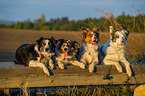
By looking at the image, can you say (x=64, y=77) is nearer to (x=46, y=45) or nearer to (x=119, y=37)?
(x=46, y=45)

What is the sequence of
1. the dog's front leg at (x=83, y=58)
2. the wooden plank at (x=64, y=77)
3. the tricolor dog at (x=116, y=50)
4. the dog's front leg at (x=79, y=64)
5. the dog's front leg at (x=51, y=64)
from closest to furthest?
the wooden plank at (x=64, y=77), the dog's front leg at (x=51, y=64), the dog's front leg at (x=79, y=64), the tricolor dog at (x=116, y=50), the dog's front leg at (x=83, y=58)

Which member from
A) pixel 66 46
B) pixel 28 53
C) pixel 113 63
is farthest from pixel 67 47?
pixel 113 63

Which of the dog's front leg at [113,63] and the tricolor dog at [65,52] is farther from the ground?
the tricolor dog at [65,52]

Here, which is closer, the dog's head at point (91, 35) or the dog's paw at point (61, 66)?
the dog's paw at point (61, 66)

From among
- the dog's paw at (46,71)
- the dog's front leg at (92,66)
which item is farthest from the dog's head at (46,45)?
the dog's front leg at (92,66)

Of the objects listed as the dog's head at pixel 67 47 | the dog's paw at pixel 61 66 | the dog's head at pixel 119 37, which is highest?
the dog's head at pixel 119 37

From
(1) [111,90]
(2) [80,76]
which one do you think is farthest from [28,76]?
(1) [111,90]

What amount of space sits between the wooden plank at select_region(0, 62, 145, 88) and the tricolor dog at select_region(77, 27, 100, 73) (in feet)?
1.05

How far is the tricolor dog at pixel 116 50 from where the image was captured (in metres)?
5.17

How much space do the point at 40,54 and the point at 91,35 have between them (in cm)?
144

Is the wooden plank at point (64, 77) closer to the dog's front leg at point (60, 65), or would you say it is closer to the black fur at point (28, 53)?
the dog's front leg at point (60, 65)

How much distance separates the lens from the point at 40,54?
5074 millimetres

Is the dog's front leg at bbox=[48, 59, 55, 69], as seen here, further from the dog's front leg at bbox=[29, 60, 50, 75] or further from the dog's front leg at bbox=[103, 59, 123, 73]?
the dog's front leg at bbox=[103, 59, 123, 73]

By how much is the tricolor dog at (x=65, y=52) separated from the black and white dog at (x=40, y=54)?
204 mm
